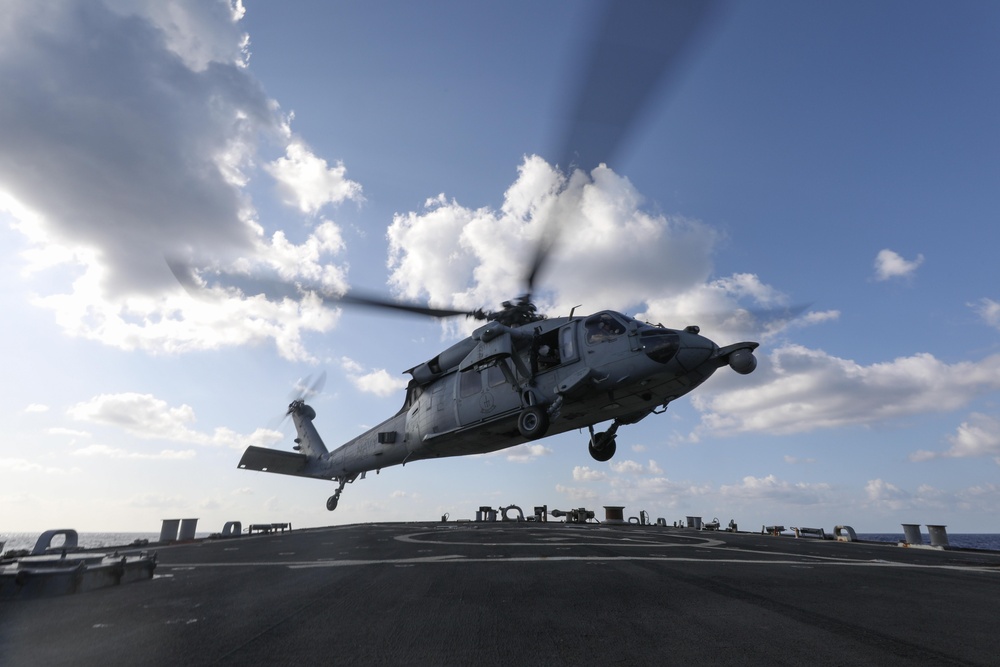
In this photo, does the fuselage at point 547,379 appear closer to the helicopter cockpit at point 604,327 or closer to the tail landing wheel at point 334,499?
the helicopter cockpit at point 604,327

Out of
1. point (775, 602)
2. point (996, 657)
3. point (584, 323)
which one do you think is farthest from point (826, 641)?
point (584, 323)

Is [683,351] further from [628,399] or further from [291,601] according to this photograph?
[291,601]

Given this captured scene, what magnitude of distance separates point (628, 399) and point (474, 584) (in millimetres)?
11209

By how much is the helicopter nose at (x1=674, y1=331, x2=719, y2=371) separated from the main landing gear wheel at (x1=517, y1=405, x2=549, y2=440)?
5.08m

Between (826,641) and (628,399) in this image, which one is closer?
(826,641)

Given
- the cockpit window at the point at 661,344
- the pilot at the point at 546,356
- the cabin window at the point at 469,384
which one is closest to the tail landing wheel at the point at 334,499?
the cabin window at the point at 469,384

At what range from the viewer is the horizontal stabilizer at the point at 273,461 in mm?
29875

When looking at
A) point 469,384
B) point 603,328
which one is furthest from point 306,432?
point 603,328

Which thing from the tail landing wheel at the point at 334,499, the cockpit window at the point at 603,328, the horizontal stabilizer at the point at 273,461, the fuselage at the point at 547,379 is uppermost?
the cockpit window at the point at 603,328

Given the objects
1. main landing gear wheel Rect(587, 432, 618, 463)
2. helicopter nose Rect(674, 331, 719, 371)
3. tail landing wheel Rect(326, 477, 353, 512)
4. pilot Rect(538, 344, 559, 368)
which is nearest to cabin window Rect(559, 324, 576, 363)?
pilot Rect(538, 344, 559, 368)

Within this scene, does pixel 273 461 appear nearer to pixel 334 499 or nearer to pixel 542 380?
pixel 334 499

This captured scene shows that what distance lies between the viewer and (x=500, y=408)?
2006 centimetres

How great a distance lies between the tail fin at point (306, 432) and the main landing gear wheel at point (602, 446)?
56.4 feet

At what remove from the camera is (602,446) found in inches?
847
